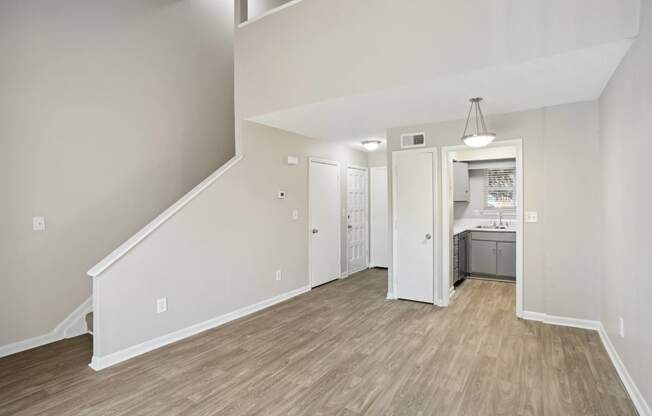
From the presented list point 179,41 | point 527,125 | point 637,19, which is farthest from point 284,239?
point 637,19

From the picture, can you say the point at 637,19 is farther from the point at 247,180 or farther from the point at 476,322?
the point at 247,180

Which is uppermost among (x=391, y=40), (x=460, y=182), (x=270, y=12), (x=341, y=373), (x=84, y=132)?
(x=270, y=12)

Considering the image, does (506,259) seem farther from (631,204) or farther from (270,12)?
(270,12)

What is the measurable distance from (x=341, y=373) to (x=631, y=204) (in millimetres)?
2541

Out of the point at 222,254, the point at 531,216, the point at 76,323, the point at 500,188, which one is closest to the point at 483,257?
the point at 500,188

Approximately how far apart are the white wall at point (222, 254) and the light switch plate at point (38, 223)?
46.6 inches

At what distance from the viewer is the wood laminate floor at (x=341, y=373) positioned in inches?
94.8

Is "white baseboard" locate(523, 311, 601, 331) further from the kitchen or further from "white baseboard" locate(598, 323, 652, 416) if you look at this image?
the kitchen

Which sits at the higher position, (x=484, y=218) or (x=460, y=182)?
(x=460, y=182)

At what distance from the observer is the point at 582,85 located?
3.14 meters

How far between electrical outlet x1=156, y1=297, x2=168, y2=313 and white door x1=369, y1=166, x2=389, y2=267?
14.5 ft

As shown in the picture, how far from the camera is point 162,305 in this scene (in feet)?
11.4

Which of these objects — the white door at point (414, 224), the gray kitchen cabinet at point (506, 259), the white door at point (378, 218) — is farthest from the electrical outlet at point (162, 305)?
the gray kitchen cabinet at point (506, 259)

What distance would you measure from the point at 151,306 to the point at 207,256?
2.60ft
